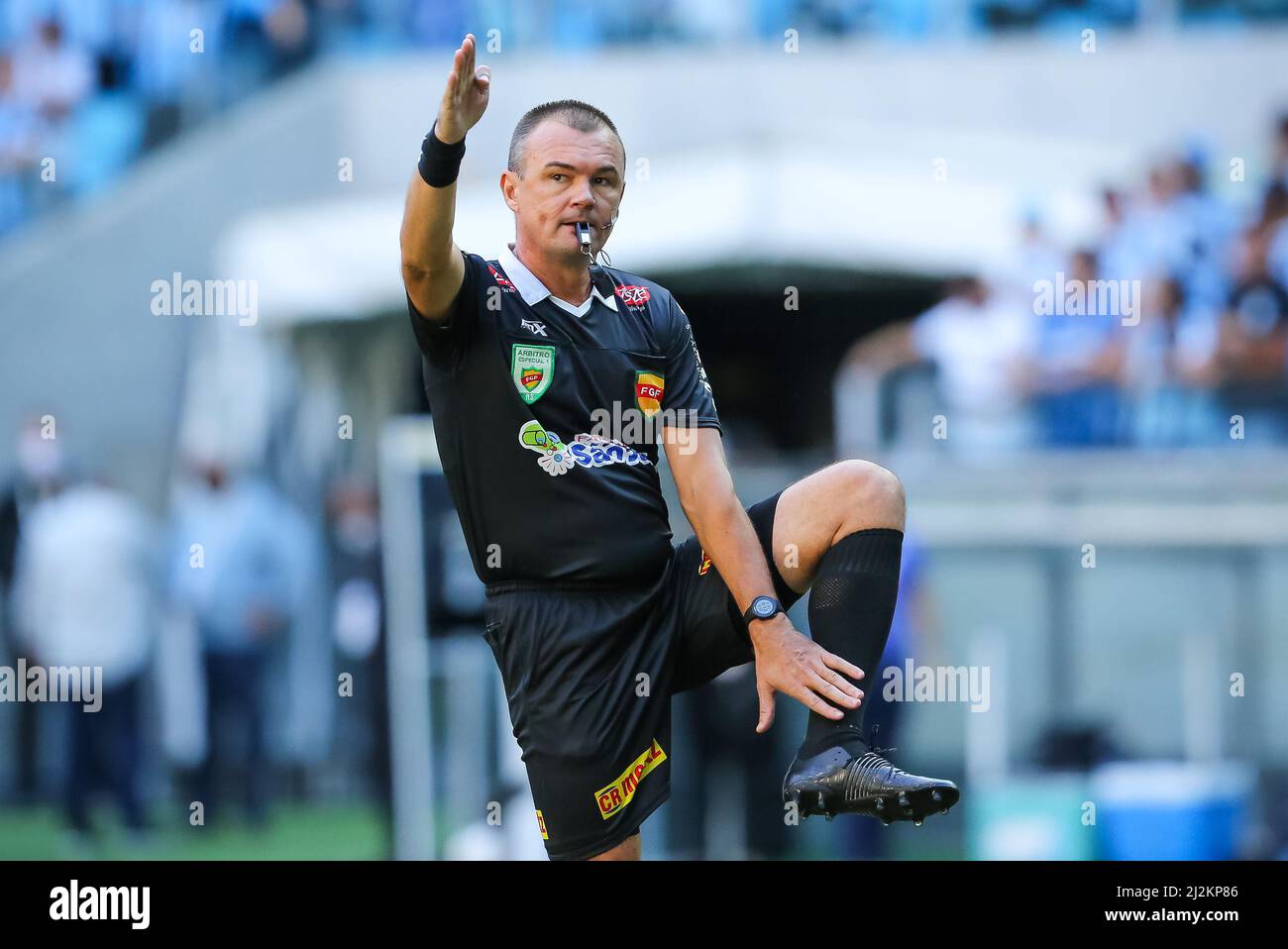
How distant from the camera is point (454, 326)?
4363 mm

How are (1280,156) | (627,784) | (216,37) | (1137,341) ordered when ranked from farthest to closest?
(216,37) < (1280,156) < (1137,341) < (627,784)

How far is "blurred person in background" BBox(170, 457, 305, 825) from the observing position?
1098 cm

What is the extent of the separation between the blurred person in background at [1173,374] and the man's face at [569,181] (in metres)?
6.35

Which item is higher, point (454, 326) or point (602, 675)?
point (454, 326)

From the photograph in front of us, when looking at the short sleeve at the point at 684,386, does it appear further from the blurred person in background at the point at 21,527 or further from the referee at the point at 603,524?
the blurred person in background at the point at 21,527

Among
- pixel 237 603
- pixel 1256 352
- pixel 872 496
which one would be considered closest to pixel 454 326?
pixel 872 496

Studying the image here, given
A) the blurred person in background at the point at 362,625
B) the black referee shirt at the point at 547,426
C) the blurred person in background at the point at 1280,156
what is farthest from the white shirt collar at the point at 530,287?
the blurred person in background at the point at 1280,156

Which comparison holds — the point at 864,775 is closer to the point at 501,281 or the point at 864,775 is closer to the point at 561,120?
the point at 501,281

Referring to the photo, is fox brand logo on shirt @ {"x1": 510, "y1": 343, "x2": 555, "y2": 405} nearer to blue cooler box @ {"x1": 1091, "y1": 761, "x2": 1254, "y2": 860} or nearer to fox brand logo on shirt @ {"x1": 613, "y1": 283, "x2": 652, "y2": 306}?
fox brand logo on shirt @ {"x1": 613, "y1": 283, "x2": 652, "y2": 306}

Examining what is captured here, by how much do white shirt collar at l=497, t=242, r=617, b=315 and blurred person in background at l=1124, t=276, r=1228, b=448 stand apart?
6142mm

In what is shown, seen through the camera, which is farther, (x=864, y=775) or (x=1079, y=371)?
(x=1079, y=371)

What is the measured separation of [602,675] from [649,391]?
711 mm
